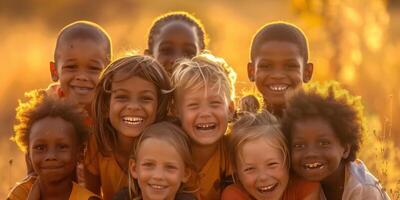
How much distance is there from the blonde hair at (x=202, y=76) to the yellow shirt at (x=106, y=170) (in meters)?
0.76

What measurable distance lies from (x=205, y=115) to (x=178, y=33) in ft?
5.38

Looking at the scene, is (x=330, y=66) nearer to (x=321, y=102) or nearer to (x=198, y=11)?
(x=321, y=102)

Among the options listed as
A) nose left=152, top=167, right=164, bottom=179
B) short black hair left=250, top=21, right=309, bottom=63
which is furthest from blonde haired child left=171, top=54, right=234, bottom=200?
short black hair left=250, top=21, right=309, bottom=63

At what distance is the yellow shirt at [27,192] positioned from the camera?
231 inches

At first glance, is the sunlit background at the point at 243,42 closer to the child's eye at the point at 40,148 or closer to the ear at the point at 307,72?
the ear at the point at 307,72

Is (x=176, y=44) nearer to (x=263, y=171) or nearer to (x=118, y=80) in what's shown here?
(x=118, y=80)

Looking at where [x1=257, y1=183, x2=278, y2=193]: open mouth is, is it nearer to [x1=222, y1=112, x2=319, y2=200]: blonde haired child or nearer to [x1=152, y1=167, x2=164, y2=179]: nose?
[x1=222, y1=112, x2=319, y2=200]: blonde haired child

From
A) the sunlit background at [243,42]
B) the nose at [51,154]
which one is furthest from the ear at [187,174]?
the sunlit background at [243,42]

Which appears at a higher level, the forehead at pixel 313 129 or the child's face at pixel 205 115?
the child's face at pixel 205 115

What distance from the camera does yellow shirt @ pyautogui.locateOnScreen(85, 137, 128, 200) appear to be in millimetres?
6094

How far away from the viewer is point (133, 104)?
19.2ft

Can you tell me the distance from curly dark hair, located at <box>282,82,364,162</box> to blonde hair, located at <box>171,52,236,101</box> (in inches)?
20.0

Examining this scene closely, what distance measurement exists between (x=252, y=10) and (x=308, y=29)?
351 inches

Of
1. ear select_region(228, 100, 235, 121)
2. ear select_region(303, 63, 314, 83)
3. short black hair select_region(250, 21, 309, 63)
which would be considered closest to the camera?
ear select_region(228, 100, 235, 121)
